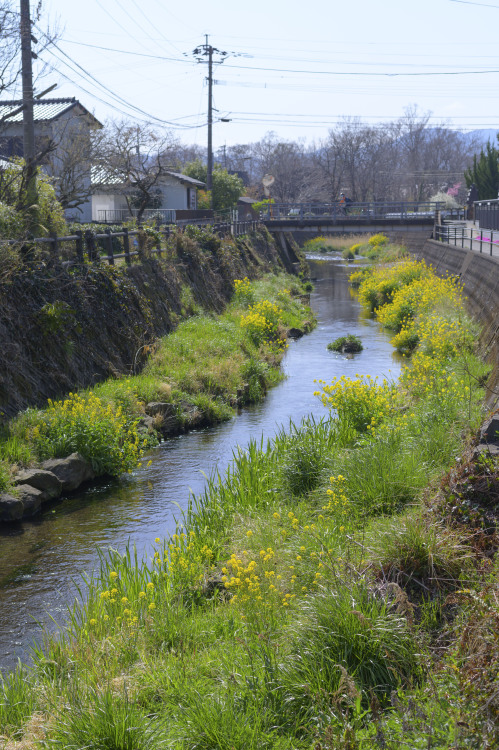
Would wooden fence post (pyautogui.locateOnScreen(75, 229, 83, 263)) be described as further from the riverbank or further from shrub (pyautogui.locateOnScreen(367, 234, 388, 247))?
shrub (pyautogui.locateOnScreen(367, 234, 388, 247))

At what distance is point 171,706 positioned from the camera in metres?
4.77

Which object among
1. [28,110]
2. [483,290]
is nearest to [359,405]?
[483,290]

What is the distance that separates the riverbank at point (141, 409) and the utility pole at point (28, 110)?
454 cm

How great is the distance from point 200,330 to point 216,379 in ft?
14.0

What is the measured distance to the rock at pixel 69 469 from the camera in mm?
11156

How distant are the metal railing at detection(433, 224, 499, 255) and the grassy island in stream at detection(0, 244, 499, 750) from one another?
1623 cm

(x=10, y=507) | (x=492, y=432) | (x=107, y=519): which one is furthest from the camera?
(x=107, y=519)

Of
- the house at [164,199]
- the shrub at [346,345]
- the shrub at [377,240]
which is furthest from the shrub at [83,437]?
the shrub at [377,240]

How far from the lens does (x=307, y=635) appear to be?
5.02m

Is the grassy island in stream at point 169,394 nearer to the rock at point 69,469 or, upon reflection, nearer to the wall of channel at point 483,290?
the rock at point 69,469

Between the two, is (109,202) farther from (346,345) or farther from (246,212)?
(346,345)

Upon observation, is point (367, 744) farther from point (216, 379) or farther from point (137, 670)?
point (216, 379)

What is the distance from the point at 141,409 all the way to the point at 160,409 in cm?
44

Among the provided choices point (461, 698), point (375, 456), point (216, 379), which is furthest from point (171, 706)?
point (216, 379)
